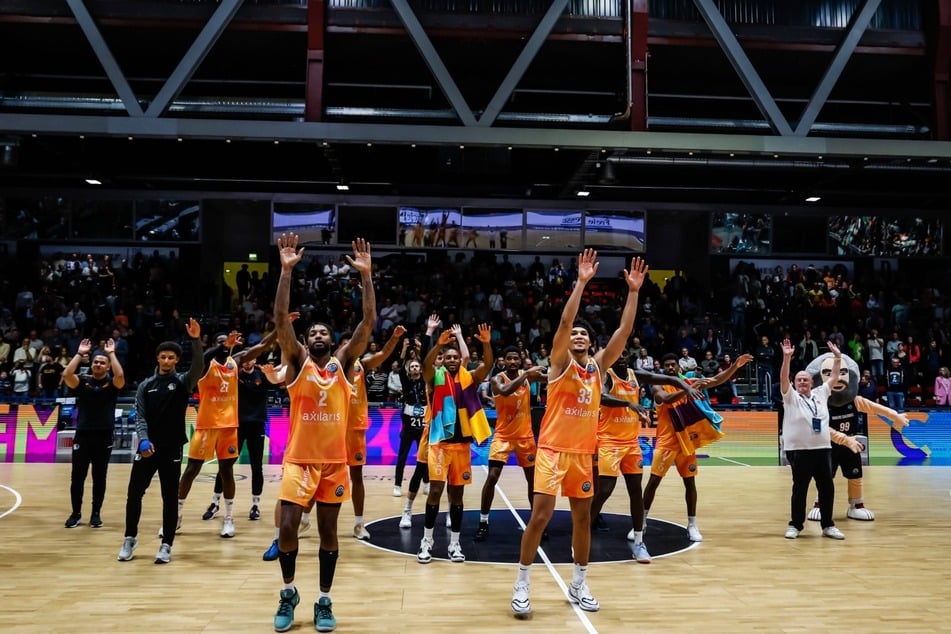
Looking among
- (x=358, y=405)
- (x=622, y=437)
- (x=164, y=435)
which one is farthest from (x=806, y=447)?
(x=164, y=435)

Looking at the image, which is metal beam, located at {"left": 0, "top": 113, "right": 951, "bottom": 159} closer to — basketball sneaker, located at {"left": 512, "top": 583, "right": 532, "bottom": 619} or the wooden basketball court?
the wooden basketball court

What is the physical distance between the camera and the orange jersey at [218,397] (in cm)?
973

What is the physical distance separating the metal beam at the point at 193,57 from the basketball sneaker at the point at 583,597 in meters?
14.5

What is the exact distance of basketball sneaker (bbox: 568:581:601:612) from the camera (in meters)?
6.64

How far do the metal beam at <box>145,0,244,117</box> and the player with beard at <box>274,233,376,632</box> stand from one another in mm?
13011

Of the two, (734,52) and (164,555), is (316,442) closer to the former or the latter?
(164,555)

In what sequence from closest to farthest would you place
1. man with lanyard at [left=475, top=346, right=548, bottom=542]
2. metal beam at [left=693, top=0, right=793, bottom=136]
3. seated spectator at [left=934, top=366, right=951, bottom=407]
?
man with lanyard at [left=475, top=346, right=548, bottom=542], metal beam at [left=693, top=0, right=793, bottom=136], seated spectator at [left=934, top=366, right=951, bottom=407]

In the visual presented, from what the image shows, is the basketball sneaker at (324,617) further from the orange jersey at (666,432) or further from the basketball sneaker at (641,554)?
the orange jersey at (666,432)

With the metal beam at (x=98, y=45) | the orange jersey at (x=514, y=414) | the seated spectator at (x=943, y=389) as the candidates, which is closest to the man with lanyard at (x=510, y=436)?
the orange jersey at (x=514, y=414)

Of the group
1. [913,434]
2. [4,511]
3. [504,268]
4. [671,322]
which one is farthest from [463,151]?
[4,511]

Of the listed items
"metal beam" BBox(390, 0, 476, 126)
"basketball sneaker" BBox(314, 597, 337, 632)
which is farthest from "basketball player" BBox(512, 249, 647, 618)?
"metal beam" BBox(390, 0, 476, 126)

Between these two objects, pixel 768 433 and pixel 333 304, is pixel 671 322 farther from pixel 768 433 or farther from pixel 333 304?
pixel 333 304

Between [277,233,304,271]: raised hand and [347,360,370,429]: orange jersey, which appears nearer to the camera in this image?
[277,233,304,271]: raised hand

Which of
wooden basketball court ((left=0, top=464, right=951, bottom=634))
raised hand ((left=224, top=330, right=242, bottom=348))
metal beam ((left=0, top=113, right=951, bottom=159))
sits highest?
metal beam ((left=0, top=113, right=951, bottom=159))
